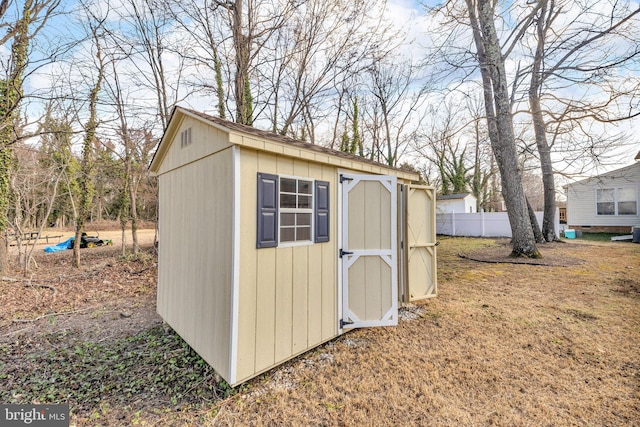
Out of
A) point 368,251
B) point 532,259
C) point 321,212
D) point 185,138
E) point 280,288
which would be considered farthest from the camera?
point 532,259

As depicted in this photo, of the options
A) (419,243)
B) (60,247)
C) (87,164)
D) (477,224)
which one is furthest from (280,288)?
(477,224)

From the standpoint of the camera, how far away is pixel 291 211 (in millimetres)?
3010

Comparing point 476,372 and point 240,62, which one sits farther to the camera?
point 240,62

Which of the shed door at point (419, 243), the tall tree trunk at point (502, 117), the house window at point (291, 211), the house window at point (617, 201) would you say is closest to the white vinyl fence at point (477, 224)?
the house window at point (617, 201)

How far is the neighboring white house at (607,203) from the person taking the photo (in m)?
13.7

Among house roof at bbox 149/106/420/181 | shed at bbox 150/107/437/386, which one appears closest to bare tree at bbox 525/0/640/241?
house roof at bbox 149/106/420/181

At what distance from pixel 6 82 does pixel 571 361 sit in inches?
416

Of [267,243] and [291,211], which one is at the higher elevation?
[291,211]

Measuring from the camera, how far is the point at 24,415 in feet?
7.83

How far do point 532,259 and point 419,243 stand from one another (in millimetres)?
5712

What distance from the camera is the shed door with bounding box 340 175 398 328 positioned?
3598 millimetres

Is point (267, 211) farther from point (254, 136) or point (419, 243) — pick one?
point (419, 243)

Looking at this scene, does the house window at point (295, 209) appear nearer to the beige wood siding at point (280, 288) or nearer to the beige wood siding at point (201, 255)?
the beige wood siding at point (280, 288)

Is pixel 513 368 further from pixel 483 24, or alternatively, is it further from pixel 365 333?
pixel 483 24
